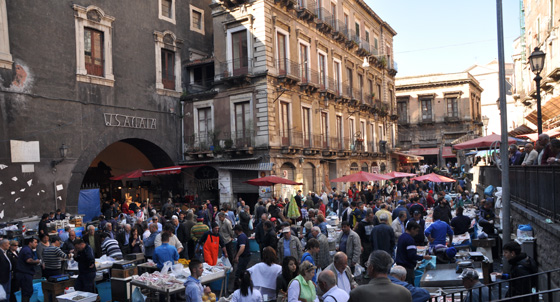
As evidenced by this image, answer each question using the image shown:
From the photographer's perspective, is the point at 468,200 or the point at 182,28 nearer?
the point at 468,200

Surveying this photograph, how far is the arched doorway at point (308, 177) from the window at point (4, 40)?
639 inches

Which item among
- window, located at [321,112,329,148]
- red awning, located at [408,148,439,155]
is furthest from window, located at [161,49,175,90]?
red awning, located at [408,148,439,155]

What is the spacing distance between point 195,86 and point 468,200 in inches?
655

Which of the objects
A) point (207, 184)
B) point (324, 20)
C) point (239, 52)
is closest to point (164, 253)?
point (207, 184)

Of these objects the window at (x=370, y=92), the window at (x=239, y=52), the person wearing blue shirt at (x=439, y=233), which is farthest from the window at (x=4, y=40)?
the window at (x=370, y=92)

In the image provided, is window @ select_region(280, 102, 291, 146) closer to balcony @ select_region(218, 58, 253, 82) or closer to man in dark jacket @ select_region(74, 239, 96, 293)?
balcony @ select_region(218, 58, 253, 82)

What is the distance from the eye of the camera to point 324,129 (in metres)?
29.8

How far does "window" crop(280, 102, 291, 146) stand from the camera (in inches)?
982

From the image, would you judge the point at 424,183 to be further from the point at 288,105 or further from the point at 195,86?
the point at 195,86

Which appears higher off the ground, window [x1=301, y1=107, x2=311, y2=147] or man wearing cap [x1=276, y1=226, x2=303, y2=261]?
window [x1=301, y1=107, x2=311, y2=147]

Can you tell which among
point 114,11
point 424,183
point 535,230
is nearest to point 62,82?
point 114,11

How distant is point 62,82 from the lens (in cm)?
2020

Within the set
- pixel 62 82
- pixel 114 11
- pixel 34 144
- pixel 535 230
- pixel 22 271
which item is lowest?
pixel 22 271

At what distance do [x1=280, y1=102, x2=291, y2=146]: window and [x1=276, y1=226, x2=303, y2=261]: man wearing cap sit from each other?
1557cm
